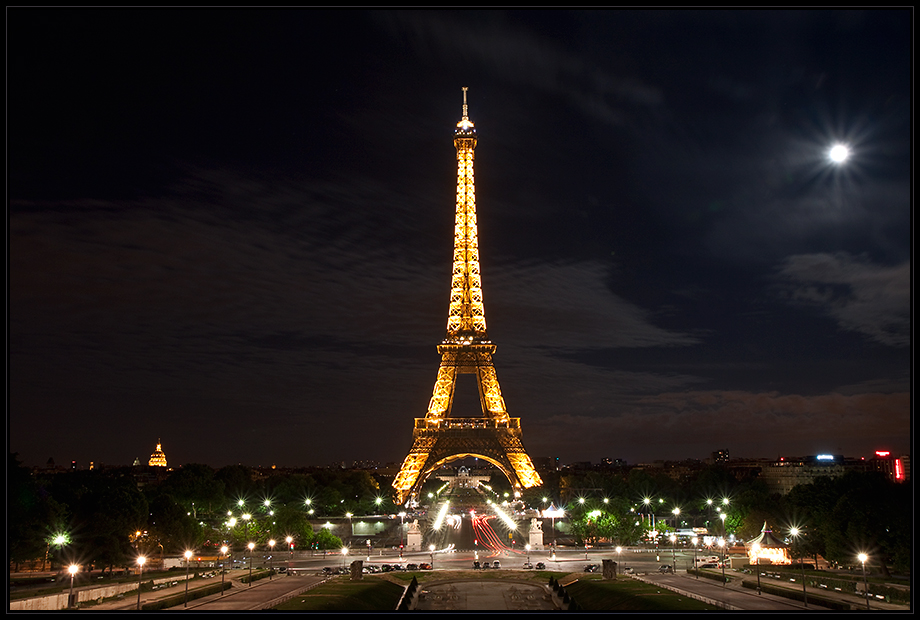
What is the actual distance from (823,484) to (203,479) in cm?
8640

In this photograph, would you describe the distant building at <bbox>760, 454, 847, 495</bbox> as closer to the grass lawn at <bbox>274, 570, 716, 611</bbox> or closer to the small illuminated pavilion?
the small illuminated pavilion

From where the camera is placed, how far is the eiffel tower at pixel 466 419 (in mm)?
124438

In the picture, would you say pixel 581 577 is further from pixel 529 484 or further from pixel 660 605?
pixel 529 484

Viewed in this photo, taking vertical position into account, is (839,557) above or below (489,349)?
below

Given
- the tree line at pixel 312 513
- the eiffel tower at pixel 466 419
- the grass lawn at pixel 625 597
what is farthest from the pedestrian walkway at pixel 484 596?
the eiffel tower at pixel 466 419

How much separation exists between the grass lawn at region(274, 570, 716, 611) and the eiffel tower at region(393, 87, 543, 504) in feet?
176

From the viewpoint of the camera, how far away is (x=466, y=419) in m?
128

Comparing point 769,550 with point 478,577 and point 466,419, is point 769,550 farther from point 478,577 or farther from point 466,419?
point 466,419

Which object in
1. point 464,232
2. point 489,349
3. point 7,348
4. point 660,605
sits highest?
point 464,232

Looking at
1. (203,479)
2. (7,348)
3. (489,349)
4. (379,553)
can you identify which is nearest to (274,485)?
→ (203,479)

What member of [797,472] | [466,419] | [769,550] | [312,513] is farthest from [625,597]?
[797,472]

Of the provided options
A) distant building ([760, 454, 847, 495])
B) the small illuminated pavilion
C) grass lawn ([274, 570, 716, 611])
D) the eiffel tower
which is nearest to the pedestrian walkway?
grass lawn ([274, 570, 716, 611])

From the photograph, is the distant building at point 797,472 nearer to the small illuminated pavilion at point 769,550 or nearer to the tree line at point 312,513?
the tree line at point 312,513

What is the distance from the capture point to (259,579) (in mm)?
65625
